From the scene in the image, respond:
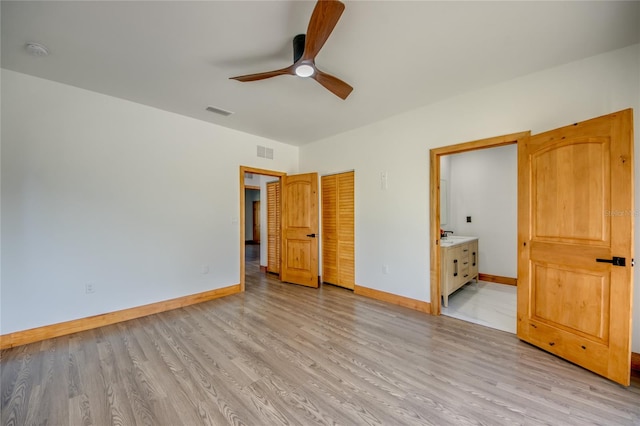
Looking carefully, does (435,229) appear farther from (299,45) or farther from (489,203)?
(299,45)

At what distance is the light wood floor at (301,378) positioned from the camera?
1592 millimetres

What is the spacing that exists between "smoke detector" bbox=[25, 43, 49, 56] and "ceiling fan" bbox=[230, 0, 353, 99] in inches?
67.3

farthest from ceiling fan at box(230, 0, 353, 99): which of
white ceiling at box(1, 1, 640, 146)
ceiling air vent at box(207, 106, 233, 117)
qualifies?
ceiling air vent at box(207, 106, 233, 117)

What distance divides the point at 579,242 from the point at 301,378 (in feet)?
8.46

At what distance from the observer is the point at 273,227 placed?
17.4 ft

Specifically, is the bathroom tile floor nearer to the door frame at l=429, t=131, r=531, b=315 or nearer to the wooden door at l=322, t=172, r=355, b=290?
the door frame at l=429, t=131, r=531, b=315

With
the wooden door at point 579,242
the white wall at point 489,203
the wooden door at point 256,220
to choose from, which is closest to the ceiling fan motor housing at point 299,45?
the wooden door at point 579,242

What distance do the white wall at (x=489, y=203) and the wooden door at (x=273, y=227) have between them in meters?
3.61

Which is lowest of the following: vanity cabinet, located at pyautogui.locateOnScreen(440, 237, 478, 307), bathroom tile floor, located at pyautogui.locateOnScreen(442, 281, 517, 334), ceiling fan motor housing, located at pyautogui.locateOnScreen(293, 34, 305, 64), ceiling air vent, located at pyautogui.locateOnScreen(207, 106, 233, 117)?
bathroom tile floor, located at pyautogui.locateOnScreen(442, 281, 517, 334)

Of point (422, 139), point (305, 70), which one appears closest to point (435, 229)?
point (422, 139)

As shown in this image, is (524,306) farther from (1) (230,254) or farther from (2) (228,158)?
(2) (228,158)

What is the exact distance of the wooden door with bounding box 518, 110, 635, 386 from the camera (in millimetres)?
1841

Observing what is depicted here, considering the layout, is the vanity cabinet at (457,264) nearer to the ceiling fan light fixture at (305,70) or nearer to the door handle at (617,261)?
the door handle at (617,261)

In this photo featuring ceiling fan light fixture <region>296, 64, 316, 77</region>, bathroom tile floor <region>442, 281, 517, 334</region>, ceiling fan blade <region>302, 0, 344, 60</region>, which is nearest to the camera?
ceiling fan blade <region>302, 0, 344, 60</region>
